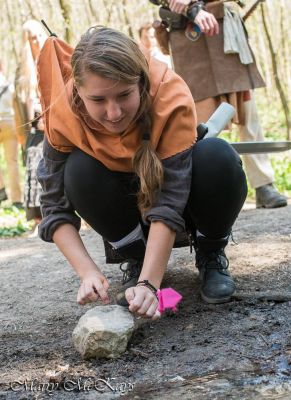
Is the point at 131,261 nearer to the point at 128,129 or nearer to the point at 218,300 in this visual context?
the point at 218,300

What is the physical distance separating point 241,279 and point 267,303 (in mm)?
360

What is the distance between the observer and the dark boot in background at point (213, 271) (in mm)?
2428

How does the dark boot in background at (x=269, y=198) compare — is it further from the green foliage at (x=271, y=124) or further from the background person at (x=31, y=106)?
the green foliage at (x=271, y=124)

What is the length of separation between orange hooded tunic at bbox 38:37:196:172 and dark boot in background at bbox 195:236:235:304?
461 millimetres

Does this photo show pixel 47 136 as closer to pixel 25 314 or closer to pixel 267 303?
pixel 25 314

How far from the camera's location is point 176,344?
2.09m

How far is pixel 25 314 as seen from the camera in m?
2.66

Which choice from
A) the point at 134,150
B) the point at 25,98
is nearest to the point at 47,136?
the point at 134,150

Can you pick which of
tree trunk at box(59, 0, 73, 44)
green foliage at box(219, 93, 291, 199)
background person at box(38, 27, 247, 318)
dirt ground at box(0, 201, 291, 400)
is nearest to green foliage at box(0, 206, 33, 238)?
tree trunk at box(59, 0, 73, 44)

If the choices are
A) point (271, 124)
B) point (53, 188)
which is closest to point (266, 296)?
point (53, 188)

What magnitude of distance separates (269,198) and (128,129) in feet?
8.85

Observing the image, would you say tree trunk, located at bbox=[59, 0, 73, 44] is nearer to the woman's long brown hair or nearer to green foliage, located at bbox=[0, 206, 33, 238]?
green foliage, located at bbox=[0, 206, 33, 238]

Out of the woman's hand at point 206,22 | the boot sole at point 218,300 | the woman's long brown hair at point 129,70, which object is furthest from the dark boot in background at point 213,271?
the woman's hand at point 206,22

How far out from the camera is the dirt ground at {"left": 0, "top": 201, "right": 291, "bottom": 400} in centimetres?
179
